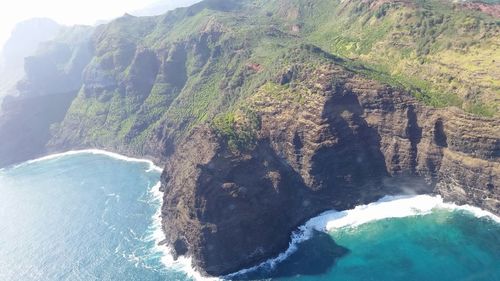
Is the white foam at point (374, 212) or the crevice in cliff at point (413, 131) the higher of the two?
the crevice in cliff at point (413, 131)

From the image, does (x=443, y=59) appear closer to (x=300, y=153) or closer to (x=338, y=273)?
(x=300, y=153)

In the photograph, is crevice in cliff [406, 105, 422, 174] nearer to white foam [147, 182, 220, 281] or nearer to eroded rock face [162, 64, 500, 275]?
eroded rock face [162, 64, 500, 275]

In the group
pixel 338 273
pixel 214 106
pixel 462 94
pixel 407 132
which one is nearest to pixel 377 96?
pixel 407 132

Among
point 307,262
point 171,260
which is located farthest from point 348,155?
point 171,260

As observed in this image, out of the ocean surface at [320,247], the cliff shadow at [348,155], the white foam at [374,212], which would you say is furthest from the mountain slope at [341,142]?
the ocean surface at [320,247]

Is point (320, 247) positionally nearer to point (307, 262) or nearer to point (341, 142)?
point (307, 262)

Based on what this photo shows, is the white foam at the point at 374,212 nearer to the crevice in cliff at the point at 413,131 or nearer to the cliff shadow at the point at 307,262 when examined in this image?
the cliff shadow at the point at 307,262
